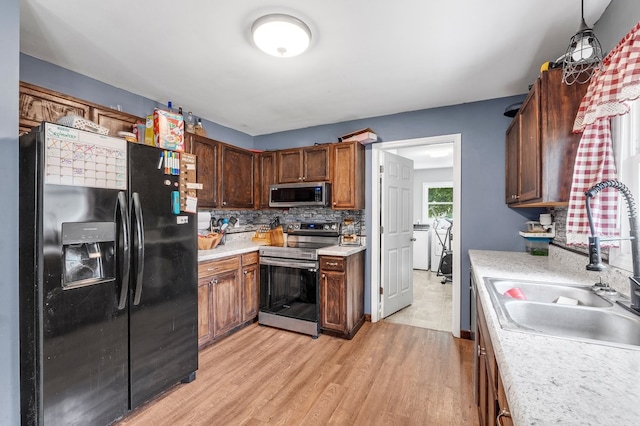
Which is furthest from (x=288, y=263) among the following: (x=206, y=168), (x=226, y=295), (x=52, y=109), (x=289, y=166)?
(x=52, y=109)

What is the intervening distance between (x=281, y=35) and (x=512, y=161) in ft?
7.08

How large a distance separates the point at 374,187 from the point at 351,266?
1.01m

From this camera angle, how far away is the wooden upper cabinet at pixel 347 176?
3.23m

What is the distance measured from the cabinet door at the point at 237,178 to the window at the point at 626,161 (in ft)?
10.7

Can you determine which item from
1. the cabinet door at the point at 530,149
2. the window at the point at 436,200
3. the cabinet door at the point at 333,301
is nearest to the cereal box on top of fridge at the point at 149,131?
the cabinet door at the point at 333,301

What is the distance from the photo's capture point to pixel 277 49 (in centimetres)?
182

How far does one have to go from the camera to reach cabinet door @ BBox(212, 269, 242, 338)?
8.98ft

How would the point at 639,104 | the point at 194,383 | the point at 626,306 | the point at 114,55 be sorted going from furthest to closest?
the point at 194,383 → the point at 114,55 → the point at 639,104 → the point at 626,306

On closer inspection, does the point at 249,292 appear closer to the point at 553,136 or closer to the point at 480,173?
the point at 480,173

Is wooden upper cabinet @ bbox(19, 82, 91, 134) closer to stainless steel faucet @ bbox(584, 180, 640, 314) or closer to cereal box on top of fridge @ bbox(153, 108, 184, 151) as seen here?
cereal box on top of fridge @ bbox(153, 108, 184, 151)

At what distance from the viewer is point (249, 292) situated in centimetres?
318

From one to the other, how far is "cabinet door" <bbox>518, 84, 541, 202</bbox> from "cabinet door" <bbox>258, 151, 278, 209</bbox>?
105 inches

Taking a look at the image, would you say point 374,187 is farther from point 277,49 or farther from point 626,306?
point 626,306

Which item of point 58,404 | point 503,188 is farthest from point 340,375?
point 503,188
